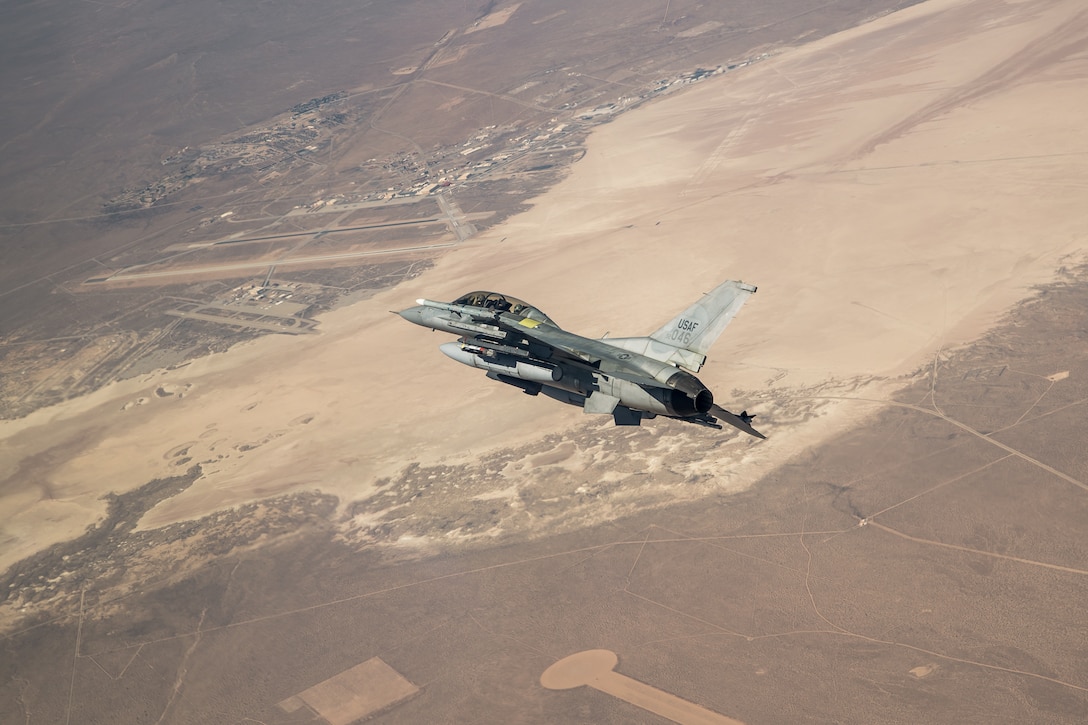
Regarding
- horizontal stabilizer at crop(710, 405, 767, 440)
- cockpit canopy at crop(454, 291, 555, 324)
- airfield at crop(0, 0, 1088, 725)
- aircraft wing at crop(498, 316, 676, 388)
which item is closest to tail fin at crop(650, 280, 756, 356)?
aircraft wing at crop(498, 316, 676, 388)

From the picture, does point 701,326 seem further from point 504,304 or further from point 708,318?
point 504,304

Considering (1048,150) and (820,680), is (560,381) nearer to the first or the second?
(820,680)

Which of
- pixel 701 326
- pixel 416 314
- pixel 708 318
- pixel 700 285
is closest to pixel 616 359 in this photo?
pixel 701 326

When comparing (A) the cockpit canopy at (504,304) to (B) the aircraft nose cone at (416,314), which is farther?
(B) the aircraft nose cone at (416,314)

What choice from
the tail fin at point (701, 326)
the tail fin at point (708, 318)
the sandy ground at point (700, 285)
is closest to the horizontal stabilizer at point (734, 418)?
the tail fin at point (701, 326)

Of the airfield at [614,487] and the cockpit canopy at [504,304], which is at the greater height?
the cockpit canopy at [504,304]

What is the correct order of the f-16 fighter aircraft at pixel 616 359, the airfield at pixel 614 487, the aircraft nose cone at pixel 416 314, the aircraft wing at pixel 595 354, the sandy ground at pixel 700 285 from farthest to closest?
the sandy ground at pixel 700 285
the aircraft nose cone at pixel 416 314
the airfield at pixel 614 487
the aircraft wing at pixel 595 354
the f-16 fighter aircraft at pixel 616 359

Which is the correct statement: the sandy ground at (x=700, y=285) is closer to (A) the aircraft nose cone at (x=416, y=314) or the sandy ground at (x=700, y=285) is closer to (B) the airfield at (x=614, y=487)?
(B) the airfield at (x=614, y=487)
